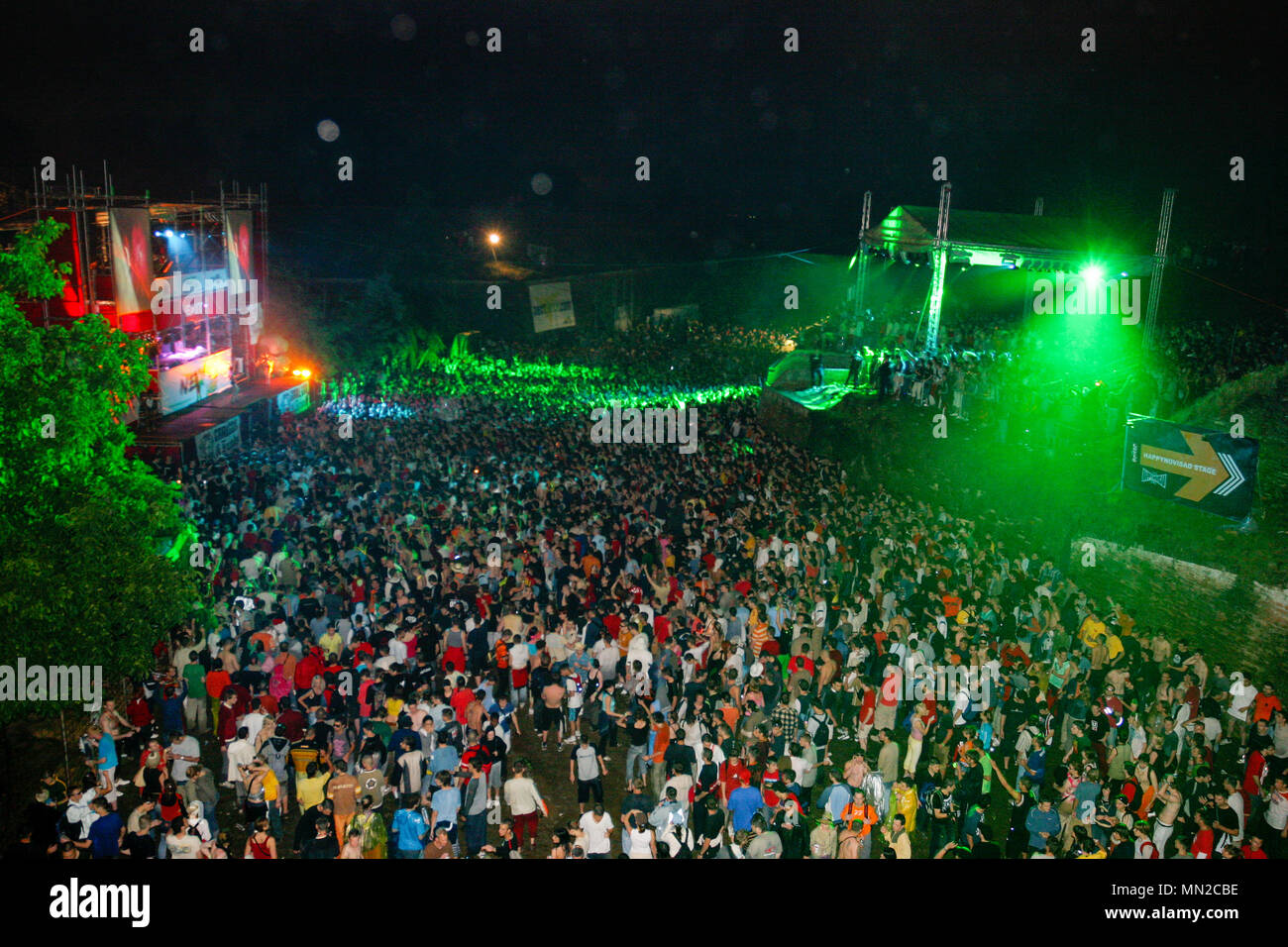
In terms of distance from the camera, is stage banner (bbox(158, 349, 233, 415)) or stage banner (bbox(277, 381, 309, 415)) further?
stage banner (bbox(277, 381, 309, 415))

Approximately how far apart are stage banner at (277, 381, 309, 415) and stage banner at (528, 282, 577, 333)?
12220mm

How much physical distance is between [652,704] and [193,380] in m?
18.4

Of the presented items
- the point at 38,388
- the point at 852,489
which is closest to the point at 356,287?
the point at 852,489

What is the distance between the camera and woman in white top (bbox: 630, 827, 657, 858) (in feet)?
19.6

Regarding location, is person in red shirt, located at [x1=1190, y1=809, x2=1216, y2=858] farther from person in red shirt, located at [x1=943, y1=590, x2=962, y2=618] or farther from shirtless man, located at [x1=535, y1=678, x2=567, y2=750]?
shirtless man, located at [x1=535, y1=678, x2=567, y2=750]

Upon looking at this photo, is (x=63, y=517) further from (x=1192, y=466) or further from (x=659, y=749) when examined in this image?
(x=1192, y=466)

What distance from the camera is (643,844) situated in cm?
601

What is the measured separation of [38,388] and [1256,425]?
1499 centimetres

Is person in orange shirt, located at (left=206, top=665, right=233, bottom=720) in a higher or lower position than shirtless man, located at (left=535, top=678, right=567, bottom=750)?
higher

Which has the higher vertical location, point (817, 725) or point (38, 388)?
point (38, 388)

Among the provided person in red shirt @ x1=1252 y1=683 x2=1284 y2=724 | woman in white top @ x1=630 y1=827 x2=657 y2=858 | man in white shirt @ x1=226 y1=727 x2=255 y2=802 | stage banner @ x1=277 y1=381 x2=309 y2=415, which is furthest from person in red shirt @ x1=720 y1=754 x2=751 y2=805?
stage banner @ x1=277 y1=381 x2=309 y2=415

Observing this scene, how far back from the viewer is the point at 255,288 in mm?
27719

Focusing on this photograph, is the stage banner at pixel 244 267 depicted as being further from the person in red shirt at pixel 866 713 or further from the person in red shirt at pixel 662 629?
the person in red shirt at pixel 866 713
